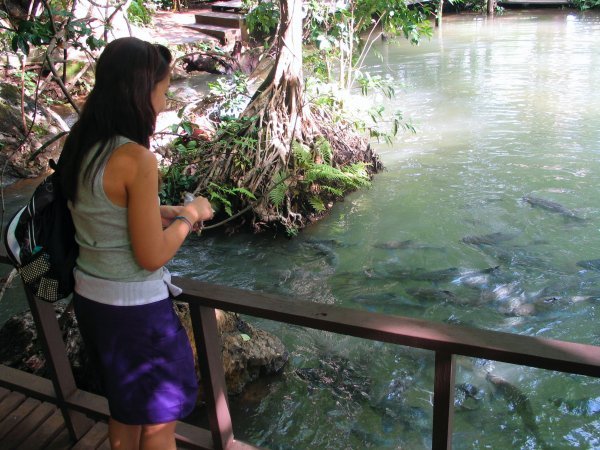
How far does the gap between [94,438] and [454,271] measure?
12.8 feet

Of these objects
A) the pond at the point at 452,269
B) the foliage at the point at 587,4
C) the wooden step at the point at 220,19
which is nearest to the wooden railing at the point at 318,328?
the pond at the point at 452,269

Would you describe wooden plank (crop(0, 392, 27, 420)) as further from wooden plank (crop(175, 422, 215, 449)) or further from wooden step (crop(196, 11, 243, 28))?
wooden step (crop(196, 11, 243, 28))

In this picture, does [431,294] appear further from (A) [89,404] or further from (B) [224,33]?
(B) [224,33]

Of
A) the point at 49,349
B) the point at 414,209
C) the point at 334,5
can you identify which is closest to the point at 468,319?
the point at 414,209

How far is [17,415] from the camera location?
250 centimetres

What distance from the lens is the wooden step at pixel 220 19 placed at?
15.8 metres

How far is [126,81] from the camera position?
5.00ft

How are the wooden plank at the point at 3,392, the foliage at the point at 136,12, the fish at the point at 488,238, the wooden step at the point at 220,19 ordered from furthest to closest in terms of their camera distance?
1. the wooden step at the point at 220,19
2. the fish at the point at 488,238
3. the foliage at the point at 136,12
4. the wooden plank at the point at 3,392

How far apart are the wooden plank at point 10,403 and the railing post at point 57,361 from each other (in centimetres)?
38

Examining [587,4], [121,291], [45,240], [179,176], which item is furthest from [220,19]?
[121,291]

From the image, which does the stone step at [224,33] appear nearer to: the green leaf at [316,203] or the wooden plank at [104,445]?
the green leaf at [316,203]

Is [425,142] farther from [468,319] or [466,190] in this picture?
[468,319]

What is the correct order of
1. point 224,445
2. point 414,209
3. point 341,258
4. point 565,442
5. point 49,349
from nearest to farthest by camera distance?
point 224,445, point 49,349, point 565,442, point 341,258, point 414,209

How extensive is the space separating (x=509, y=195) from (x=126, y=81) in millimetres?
6437
